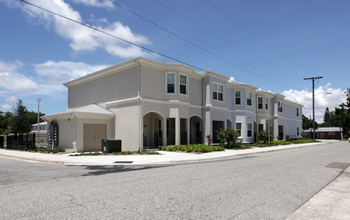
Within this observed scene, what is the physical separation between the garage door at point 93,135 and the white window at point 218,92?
11.3 m

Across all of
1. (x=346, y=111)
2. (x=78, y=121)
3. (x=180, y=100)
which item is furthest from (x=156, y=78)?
(x=346, y=111)

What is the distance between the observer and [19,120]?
26734 mm

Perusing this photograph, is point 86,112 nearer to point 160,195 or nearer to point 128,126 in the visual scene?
point 128,126

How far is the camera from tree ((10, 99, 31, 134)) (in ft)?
87.4

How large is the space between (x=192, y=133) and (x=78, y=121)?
451 inches

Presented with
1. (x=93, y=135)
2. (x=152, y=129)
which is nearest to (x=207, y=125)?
(x=152, y=129)

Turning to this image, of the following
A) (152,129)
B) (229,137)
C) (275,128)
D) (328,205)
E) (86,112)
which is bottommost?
(328,205)

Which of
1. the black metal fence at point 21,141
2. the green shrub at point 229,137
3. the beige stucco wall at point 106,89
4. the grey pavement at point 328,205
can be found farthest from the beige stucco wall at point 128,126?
the grey pavement at point 328,205

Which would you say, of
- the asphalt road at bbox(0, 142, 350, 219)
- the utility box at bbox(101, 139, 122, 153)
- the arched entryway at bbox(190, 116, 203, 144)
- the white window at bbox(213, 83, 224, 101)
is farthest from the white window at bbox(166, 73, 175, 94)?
the asphalt road at bbox(0, 142, 350, 219)

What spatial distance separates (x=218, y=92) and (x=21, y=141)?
2019 cm

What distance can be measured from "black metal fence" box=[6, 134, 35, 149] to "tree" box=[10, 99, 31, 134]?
979 millimetres

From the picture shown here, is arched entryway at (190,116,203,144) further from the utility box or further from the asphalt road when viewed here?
the asphalt road

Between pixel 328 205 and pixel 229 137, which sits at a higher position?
pixel 229 137

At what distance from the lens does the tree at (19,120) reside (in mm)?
26625
